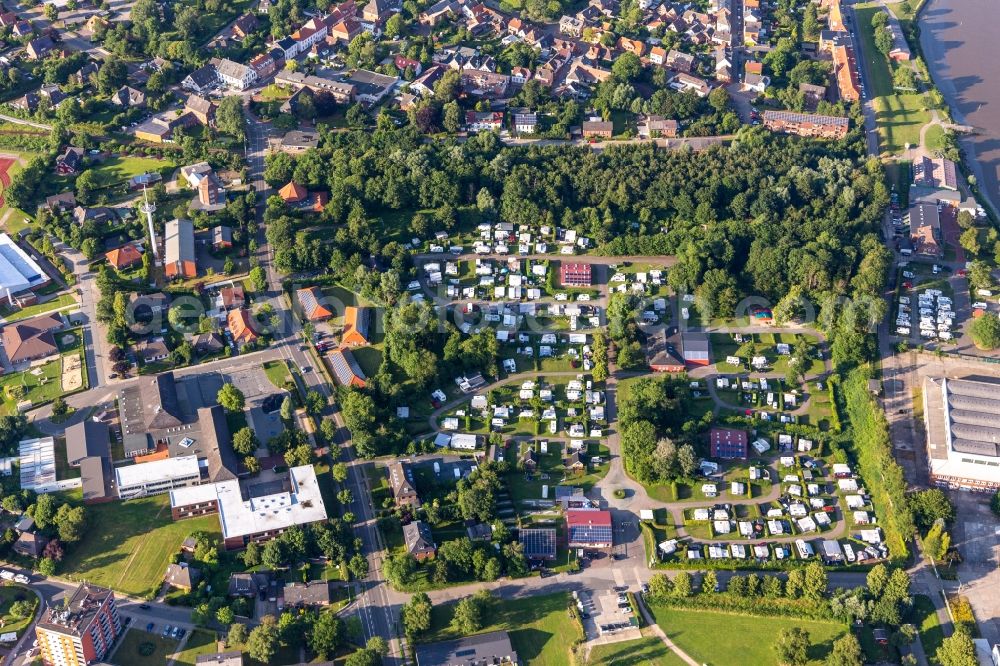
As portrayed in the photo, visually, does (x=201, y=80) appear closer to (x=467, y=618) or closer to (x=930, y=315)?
(x=467, y=618)

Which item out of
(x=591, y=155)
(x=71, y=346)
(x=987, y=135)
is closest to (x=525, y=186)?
(x=591, y=155)

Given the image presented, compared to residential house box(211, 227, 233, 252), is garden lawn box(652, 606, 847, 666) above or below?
below

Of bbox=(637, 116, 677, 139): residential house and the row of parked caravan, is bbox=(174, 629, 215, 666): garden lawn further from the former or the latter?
bbox=(637, 116, 677, 139): residential house

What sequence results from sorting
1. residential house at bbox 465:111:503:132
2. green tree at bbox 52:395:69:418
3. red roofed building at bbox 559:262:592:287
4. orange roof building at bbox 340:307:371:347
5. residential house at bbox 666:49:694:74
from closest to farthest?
green tree at bbox 52:395:69:418
orange roof building at bbox 340:307:371:347
red roofed building at bbox 559:262:592:287
residential house at bbox 465:111:503:132
residential house at bbox 666:49:694:74

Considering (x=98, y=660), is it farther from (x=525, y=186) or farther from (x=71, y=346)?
(x=525, y=186)

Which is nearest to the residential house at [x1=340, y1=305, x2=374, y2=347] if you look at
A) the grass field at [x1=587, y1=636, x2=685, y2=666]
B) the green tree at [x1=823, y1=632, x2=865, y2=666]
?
the grass field at [x1=587, y1=636, x2=685, y2=666]

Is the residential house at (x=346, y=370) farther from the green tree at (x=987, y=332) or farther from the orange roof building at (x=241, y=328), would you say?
the green tree at (x=987, y=332)

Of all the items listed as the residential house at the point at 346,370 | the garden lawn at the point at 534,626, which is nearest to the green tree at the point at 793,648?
the garden lawn at the point at 534,626
